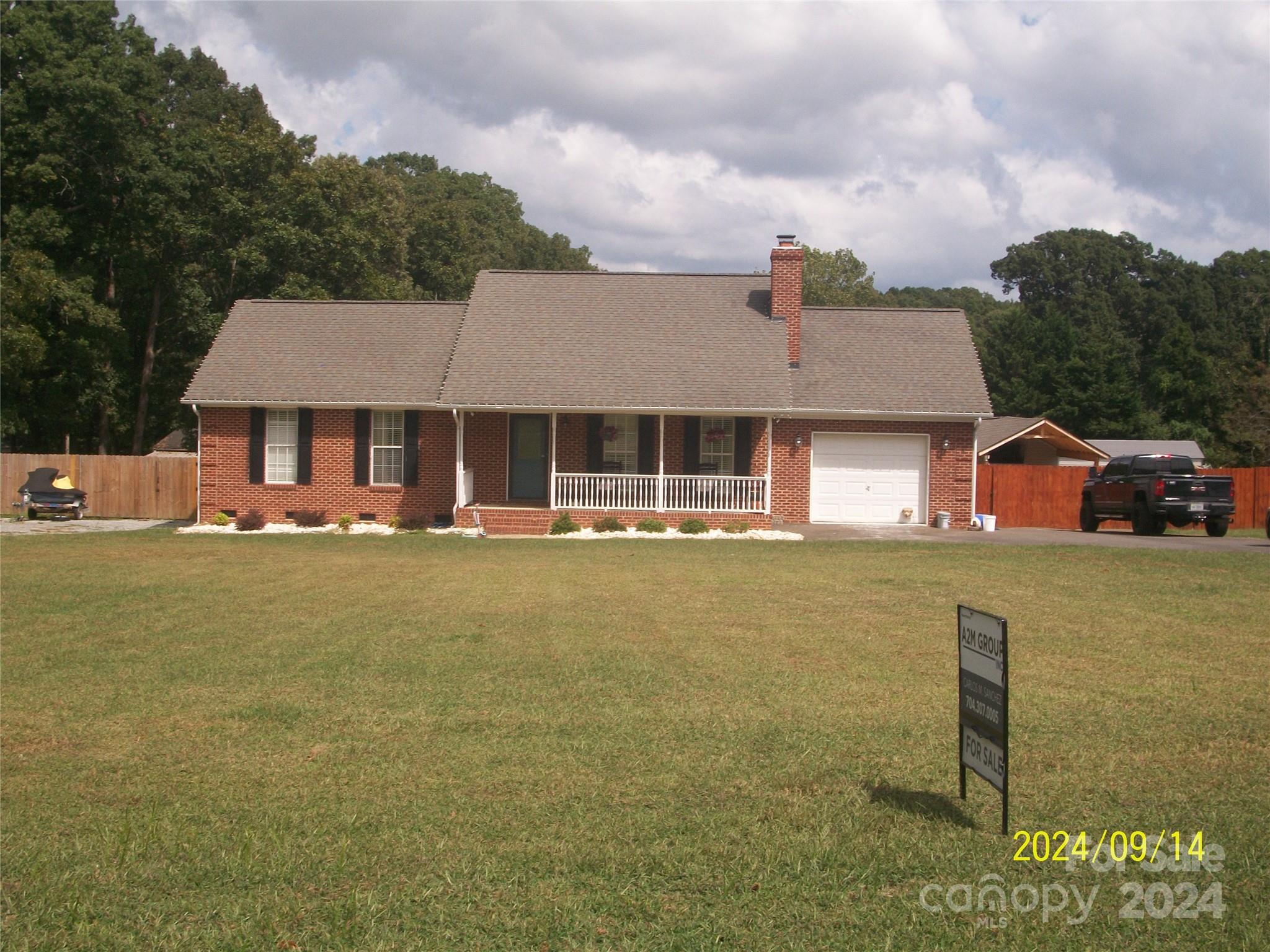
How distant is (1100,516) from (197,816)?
22645 mm

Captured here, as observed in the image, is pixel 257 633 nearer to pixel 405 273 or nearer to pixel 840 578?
pixel 840 578

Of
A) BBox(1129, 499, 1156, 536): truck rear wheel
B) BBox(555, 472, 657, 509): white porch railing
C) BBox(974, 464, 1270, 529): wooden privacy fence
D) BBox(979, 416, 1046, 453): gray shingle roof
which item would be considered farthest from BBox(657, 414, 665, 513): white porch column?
BBox(979, 416, 1046, 453): gray shingle roof

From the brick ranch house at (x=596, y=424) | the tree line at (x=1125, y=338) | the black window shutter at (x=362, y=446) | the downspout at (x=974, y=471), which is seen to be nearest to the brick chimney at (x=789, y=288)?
the brick ranch house at (x=596, y=424)

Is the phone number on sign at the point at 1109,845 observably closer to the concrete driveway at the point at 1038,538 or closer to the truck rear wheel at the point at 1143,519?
the concrete driveway at the point at 1038,538

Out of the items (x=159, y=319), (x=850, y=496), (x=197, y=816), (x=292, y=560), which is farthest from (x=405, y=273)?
(x=197, y=816)

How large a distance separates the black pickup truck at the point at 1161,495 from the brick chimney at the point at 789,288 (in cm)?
762

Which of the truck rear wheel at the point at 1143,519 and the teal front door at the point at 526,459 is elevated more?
the teal front door at the point at 526,459

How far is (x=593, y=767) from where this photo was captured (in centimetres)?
648

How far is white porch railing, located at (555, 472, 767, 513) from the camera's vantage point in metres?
23.6

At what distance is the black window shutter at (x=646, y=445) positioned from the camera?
2492 centimetres

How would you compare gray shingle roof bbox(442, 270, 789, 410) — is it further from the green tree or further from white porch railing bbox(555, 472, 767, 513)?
the green tree

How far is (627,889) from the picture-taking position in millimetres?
4770

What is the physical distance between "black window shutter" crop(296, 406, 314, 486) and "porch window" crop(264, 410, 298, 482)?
0.70 feet

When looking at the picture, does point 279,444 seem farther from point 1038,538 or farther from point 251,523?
point 1038,538
